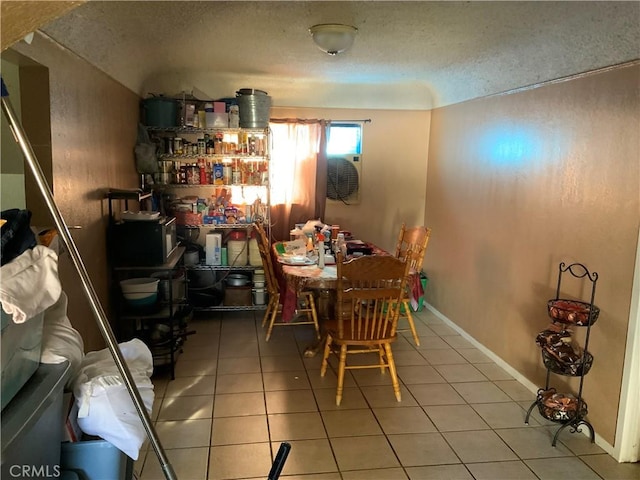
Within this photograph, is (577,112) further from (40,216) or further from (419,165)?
(40,216)

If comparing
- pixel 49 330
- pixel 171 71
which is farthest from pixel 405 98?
pixel 49 330

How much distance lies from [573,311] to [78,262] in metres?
2.41

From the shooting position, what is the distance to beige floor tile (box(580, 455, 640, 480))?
2467 mm

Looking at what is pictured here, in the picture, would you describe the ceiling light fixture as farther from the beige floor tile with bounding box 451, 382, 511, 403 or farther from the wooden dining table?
the beige floor tile with bounding box 451, 382, 511, 403

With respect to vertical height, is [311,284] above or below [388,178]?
below

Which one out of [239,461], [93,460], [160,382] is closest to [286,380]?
[160,382]

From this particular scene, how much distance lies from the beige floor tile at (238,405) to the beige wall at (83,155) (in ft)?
2.61

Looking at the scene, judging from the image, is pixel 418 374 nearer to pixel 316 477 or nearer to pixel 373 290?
pixel 373 290

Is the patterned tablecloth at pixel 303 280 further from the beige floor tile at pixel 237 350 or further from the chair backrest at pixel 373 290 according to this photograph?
the beige floor tile at pixel 237 350

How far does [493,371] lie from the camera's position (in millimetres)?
3654

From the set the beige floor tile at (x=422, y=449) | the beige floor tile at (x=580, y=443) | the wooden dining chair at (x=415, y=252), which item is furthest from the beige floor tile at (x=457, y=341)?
the beige floor tile at (x=422, y=449)

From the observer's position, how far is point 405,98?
5.15 metres

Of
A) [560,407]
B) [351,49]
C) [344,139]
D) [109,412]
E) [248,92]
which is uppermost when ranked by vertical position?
[351,49]

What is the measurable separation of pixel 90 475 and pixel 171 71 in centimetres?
381
